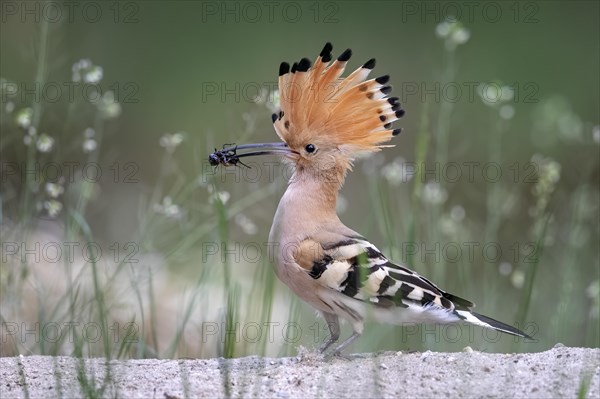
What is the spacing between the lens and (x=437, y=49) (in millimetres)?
9180

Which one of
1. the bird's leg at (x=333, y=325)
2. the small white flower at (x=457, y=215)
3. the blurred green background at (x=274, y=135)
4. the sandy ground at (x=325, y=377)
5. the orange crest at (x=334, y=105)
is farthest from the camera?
the blurred green background at (x=274, y=135)

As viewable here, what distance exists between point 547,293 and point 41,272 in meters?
2.59

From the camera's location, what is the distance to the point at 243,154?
4.07 m

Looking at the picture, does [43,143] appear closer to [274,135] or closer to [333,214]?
[333,214]

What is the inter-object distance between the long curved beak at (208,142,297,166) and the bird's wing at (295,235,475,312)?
460mm

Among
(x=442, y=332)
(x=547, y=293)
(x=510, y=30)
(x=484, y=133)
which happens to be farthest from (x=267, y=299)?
(x=510, y=30)

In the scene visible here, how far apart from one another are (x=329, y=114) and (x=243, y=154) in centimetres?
37

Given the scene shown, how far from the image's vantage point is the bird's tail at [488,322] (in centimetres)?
352

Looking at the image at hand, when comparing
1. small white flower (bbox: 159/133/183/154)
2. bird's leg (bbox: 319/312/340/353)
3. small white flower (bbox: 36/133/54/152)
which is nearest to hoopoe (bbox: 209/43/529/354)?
bird's leg (bbox: 319/312/340/353)

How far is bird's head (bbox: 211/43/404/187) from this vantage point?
3.91 m

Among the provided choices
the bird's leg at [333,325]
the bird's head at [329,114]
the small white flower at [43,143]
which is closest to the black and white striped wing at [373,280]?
the bird's leg at [333,325]

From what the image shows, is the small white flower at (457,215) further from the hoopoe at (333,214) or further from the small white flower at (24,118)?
the small white flower at (24,118)

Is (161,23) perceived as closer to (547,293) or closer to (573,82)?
(573,82)

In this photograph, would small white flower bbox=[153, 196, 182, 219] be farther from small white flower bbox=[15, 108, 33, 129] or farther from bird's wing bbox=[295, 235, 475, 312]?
bird's wing bbox=[295, 235, 475, 312]
